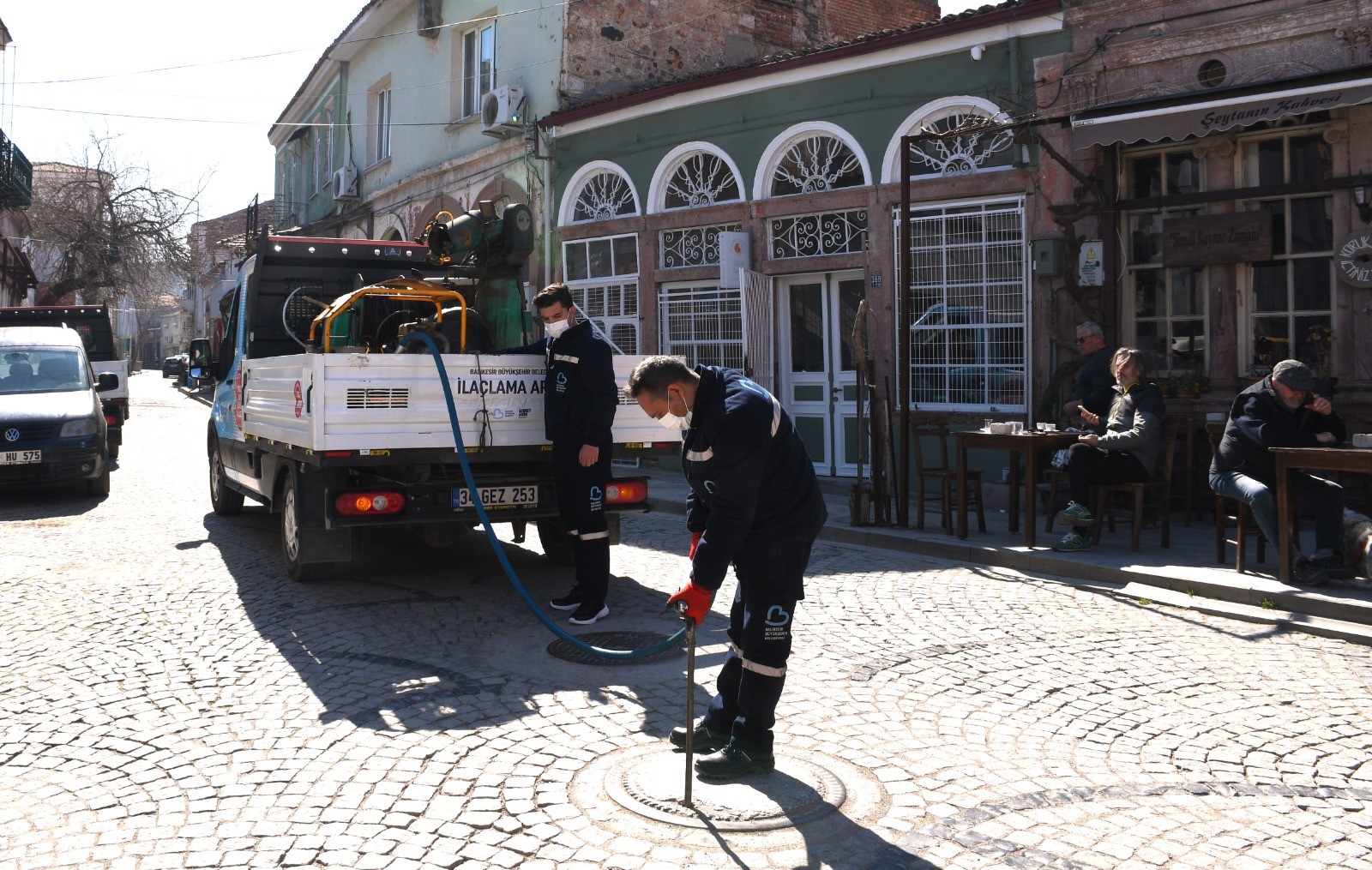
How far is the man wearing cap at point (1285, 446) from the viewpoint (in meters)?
7.51

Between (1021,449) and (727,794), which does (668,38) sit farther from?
(727,794)

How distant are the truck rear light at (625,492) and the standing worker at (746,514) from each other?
3.31 m

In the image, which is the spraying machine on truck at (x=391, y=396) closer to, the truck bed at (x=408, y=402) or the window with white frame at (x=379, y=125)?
the truck bed at (x=408, y=402)

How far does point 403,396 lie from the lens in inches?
267

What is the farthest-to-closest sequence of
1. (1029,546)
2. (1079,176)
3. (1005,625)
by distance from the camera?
(1079,176) → (1029,546) → (1005,625)

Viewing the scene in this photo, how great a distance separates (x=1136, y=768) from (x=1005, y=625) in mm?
2441

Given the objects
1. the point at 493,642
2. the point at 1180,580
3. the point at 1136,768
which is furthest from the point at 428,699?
the point at 1180,580

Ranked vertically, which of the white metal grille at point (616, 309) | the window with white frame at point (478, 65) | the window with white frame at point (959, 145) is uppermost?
the window with white frame at point (478, 65)

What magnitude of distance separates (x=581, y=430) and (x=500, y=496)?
806 millimetres

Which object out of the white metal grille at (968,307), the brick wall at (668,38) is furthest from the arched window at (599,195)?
the white metal grille at (968,307)

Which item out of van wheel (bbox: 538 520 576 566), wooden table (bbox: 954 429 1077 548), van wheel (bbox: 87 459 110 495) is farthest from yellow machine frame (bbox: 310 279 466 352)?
van wheel (bbox: 87 459 110 495)

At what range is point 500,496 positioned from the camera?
721cm

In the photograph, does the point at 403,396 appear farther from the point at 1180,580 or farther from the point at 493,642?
the point at 1180,580

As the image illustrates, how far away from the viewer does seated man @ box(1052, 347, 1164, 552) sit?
28.6 ft
